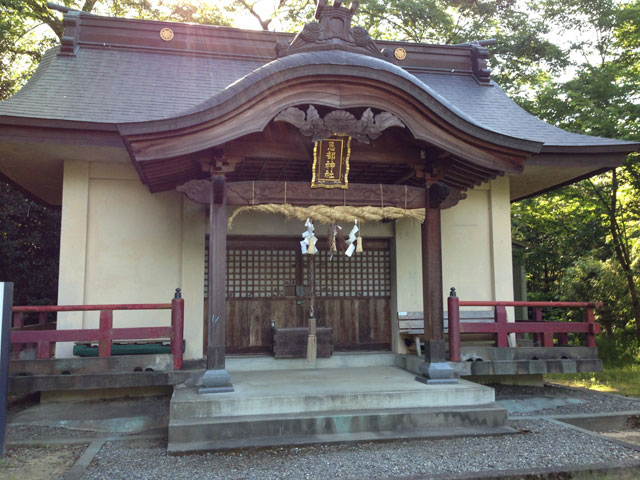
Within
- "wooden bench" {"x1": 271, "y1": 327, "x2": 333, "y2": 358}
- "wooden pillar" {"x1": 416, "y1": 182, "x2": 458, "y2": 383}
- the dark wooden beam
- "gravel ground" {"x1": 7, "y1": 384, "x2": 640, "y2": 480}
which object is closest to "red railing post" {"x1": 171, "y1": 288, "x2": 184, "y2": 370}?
the dark wooden beam

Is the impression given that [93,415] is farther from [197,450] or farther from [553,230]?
[553,230]

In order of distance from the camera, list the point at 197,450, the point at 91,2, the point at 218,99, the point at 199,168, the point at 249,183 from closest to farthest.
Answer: the point at 197,450, the point at 218,99, the point at 249,183, the point at 199,168, the point at 91,2

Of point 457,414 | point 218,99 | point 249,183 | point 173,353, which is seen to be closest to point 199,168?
point 249,183

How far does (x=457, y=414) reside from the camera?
5.80m

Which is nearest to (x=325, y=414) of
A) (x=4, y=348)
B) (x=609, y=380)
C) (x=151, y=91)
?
(x=4, y=348)

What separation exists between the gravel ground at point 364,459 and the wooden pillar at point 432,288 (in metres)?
1.34

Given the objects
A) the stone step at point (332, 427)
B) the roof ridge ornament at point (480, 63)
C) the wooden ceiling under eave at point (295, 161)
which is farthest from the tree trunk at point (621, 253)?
the stone step at point (332, 427)

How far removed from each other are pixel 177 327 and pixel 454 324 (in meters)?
3.90

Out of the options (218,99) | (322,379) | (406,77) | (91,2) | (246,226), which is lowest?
(322,379)

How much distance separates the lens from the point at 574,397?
26.8ft

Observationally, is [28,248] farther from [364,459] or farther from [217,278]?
[364,459]

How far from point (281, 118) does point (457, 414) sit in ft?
13.6

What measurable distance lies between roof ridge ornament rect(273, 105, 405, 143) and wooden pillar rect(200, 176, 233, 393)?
1.16 meters

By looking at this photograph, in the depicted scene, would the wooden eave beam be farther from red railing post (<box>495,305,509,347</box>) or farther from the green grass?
the green grass
